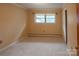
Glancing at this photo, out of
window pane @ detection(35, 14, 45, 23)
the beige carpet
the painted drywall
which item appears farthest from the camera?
window pane @ detection(35, 14, 45, 23)

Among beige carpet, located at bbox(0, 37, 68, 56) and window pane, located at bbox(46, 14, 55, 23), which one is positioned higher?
window pane, located at bbox(46, 14, 55, 23)

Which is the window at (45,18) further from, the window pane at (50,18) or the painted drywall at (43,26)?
the painted drywall at (43,26)

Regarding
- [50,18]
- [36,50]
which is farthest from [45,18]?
[36,50]

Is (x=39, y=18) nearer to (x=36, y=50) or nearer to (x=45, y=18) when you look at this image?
(x=45, y=18)

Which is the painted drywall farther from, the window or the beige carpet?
the beige carpet

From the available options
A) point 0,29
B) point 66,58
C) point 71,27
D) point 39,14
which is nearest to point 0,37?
point 0,29

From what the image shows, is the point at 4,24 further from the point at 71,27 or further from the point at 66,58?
the point at 66,58

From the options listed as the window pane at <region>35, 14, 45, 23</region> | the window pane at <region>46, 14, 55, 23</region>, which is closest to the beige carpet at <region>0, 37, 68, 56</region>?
the window pane at <region>46, 14, 55, 23</region>

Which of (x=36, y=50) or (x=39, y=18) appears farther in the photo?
(x=39, y=18)

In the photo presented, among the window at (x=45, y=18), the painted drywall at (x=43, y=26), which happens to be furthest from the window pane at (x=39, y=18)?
the painted drywall at (x=43, y=26)

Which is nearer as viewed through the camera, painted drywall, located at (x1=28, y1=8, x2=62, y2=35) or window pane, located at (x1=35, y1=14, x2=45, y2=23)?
painted drywall, located at (x1=28, y1=8, x2=62, y2=35)

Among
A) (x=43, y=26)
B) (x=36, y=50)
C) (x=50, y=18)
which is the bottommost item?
(x=36, y=50)

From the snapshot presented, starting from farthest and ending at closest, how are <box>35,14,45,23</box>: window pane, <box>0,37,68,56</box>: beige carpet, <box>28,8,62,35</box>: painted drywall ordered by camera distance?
<box>35,14,45,23</box>: window pane → <box>28,8,62,35</box>: painted drywall → <box>0,37,68,56</box>: beige carpet

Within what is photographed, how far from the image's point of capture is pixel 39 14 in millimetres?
9094
